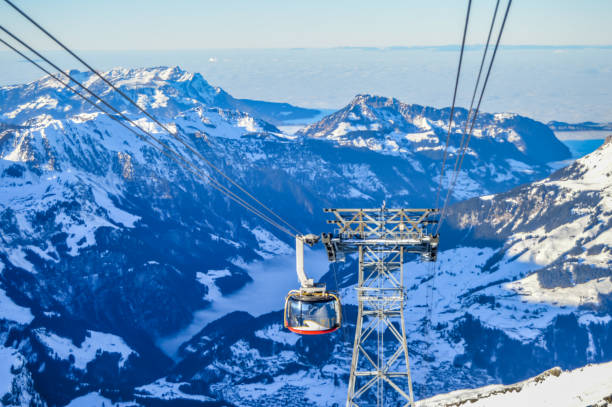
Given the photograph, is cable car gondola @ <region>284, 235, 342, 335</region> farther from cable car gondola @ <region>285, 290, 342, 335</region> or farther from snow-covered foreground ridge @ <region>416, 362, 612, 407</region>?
snow-covered foreground ridge @ <region>416, 362, 612, 407</region>

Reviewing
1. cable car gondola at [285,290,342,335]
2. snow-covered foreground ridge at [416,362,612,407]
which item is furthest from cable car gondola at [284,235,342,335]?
snow-covered foreground ridge at [416,362,612,407]

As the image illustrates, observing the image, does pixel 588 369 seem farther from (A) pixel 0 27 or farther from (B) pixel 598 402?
(A) pixel 0 27

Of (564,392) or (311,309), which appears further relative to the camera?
(564,392)

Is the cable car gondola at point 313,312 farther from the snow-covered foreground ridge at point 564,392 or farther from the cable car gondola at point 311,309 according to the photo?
the snow-covered foreground ridge at point 564,392

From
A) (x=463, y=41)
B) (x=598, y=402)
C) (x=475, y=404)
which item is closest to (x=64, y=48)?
(x=463, y=41)

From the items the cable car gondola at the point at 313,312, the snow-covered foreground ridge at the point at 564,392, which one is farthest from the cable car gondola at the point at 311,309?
the snow-covered foreground ridge at the point at 564,392

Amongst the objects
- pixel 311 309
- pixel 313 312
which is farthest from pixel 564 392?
pixel 311 309

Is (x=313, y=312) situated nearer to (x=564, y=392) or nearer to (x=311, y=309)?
(x=311, y=309)

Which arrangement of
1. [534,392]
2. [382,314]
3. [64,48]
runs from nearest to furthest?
1. [64,48]
2. [382,314]
3. [534,392]
